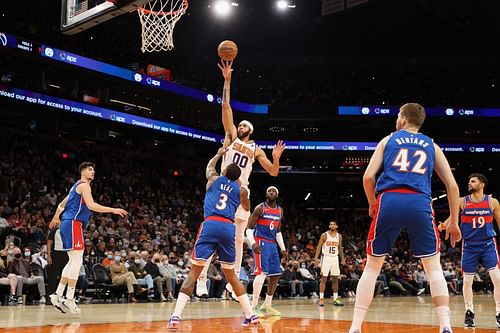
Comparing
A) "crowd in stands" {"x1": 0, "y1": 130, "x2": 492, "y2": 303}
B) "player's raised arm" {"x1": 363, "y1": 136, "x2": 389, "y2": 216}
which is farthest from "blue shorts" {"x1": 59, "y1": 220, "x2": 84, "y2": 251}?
"player's raised arm" {"x1": 363, "y1": 136, "x2": 389, "y2": 216}

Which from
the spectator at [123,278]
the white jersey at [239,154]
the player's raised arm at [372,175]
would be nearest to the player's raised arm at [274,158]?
the white jersey at [239,154]

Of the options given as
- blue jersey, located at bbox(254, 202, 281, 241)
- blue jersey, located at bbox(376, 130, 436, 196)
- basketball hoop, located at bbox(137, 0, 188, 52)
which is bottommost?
blue jersey, located at bbox(254, 202, 281, 241)

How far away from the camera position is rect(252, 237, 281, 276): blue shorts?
999 cm

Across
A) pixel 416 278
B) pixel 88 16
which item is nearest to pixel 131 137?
pixel 416 278

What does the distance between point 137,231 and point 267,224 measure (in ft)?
34.4

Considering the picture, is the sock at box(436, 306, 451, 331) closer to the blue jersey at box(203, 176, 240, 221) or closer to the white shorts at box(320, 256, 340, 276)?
the blue jersey at box(203, 176, 240, 221)

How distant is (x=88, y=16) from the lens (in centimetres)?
984

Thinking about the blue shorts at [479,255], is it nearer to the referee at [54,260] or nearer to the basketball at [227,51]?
the basketball at [227,51]

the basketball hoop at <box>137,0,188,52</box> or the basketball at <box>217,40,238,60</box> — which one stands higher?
the basketball hoop at <box>137,0,188,52</box>

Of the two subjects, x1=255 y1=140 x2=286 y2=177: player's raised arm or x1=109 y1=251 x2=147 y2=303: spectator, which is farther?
x1=109 y1=251 x2=147 y2=303: spectator

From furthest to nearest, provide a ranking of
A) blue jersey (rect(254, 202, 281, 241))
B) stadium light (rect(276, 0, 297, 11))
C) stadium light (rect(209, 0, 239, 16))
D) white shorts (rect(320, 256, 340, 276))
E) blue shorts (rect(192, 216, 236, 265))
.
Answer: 1. stadium light (rect(276, 0, 297, 11))
2. stadium light (rect(209, 0, 239, 16))
3. white shorts (rect(320, 256, 340, 276))
4. blue jersey (rect(254, 202, 281, 241))
5. blue shorts (rect(192, 216, 236, 265))

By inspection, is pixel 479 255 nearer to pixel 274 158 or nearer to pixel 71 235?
pixel 274 158

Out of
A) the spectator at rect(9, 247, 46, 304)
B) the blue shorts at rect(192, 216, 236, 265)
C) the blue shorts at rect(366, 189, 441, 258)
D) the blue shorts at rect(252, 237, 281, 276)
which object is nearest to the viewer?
the blue shorts at rect(366, 189, 441, 258)

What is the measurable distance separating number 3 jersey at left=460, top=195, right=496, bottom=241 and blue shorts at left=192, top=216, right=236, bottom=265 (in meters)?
3.81
